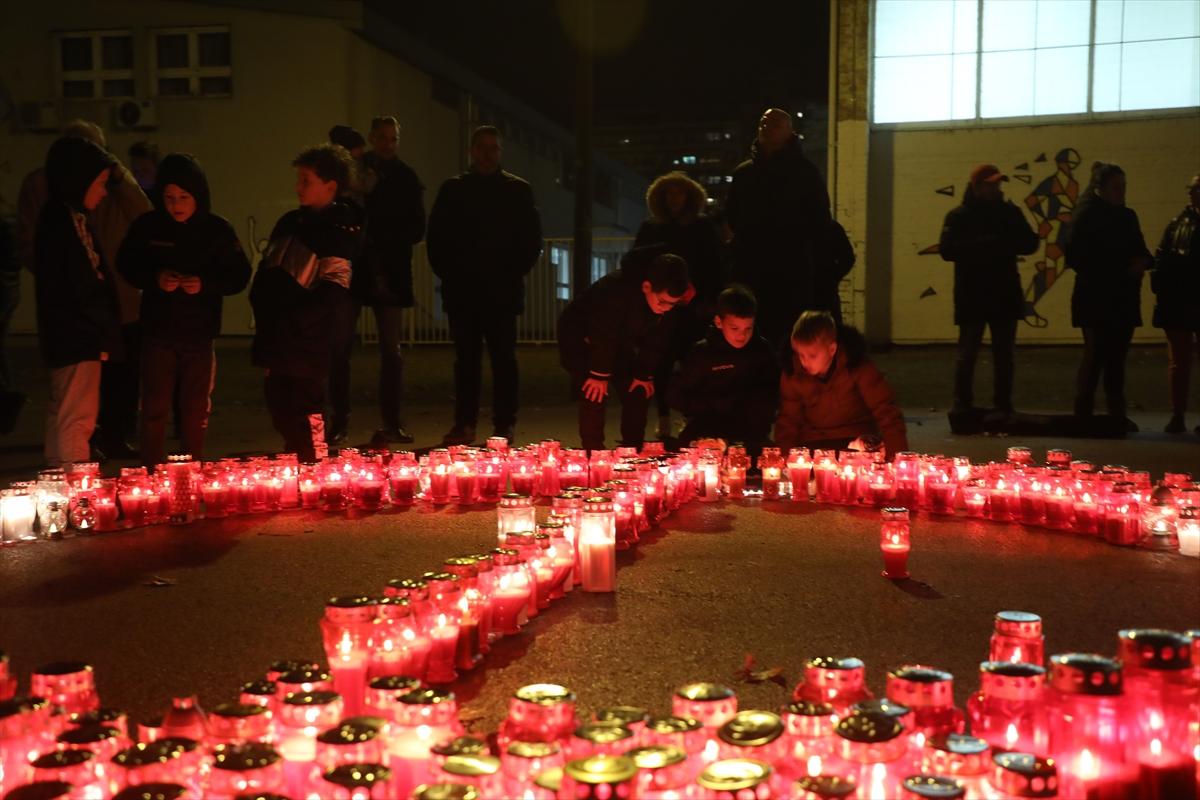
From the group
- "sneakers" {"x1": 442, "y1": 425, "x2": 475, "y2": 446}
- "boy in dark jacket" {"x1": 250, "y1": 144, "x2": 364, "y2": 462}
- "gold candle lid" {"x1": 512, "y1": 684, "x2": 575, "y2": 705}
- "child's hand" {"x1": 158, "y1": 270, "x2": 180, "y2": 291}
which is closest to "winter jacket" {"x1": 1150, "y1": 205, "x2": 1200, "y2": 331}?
"sneakers" {"x1": 442, "y1": 425, "x2": 475, "y2": 446}

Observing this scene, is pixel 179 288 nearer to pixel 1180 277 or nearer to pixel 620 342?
pixel 620 342

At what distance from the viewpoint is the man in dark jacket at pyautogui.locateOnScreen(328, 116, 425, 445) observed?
8562 millimetres

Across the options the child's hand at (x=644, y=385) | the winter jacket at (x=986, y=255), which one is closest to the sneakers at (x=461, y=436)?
the child's hand at (x=644, y=385)

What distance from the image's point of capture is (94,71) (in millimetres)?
23781

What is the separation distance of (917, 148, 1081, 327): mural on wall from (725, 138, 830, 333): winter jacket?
8866 millimetres

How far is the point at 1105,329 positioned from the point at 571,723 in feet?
25.5

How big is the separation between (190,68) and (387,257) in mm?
16665

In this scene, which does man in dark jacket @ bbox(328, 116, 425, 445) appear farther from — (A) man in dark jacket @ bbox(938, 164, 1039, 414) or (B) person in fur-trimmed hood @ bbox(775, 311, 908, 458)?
(A) man in dark jacket @ bbox(938, 164, 1039, 414)

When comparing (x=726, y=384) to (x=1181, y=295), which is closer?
(x=726, y=384)

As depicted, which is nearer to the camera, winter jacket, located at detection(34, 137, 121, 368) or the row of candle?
the row of candle

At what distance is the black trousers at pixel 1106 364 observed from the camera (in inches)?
365

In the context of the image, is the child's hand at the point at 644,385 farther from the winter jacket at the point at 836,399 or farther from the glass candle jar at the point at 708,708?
the glass candle jar at the point at 708,708

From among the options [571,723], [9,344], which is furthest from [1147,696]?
[9,344]

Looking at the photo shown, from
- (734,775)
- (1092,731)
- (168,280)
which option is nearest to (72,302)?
(168,280)
